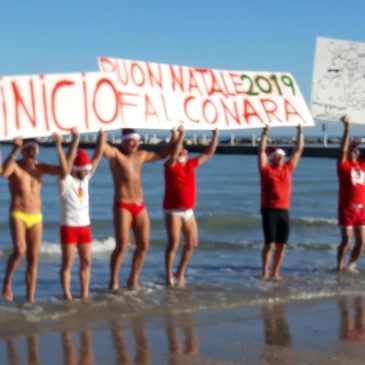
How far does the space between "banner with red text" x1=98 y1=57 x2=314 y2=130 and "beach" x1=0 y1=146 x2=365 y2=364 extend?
1.83 meters

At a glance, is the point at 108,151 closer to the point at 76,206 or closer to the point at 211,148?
the point at 76,206

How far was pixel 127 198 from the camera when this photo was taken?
8.80 m

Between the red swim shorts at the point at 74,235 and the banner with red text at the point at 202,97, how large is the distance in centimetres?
114

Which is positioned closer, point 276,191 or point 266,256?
point 276,191

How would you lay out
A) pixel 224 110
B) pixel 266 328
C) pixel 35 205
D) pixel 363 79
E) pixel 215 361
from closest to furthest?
pixel 215 361 → pixel 266 328 → pixel 35 205 → pixel 224 110 → pixel 363 79

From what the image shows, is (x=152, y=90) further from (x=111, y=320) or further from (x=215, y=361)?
(x=215, y=361)

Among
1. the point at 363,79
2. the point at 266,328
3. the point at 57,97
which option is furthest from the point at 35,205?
the point at 363,79

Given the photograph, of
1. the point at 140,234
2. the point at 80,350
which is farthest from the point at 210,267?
the point at 80,350

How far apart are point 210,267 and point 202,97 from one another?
307 centimetres

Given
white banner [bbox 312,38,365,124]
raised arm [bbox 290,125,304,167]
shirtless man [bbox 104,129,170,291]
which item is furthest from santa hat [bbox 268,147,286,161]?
shirtless man [bbox 104,129,170,291]

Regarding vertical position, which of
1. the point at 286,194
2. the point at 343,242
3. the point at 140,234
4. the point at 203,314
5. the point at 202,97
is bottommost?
the point at 203,314

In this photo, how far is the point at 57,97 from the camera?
26.2ft

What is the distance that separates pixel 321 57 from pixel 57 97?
342 cm

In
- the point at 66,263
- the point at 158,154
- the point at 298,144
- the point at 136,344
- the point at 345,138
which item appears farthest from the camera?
the point at 345,138
